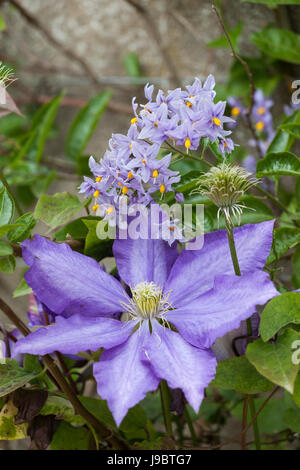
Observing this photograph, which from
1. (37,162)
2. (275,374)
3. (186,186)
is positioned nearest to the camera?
(275,374)

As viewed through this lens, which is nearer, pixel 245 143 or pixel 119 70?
pixel 245 143

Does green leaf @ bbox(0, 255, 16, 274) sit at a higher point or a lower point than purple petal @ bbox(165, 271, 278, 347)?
higher

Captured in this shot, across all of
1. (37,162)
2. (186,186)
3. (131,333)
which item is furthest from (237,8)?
(131,333)

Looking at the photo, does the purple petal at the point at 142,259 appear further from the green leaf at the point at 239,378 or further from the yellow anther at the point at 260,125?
the yellow anther at the point at 260,125

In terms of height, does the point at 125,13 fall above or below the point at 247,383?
above

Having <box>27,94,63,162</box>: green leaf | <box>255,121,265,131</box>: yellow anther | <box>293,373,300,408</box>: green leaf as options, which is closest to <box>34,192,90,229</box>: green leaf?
<box>293,373,300,408</box>: green leaf

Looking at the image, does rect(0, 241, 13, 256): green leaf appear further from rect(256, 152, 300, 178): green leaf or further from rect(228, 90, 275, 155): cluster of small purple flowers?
rect(228, 90, 275, 155): cluster of small purple flowers

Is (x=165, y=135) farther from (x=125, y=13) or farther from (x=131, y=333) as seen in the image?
(x=125, y=13)

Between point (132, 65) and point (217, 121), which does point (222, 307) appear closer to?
point (217, 121)
